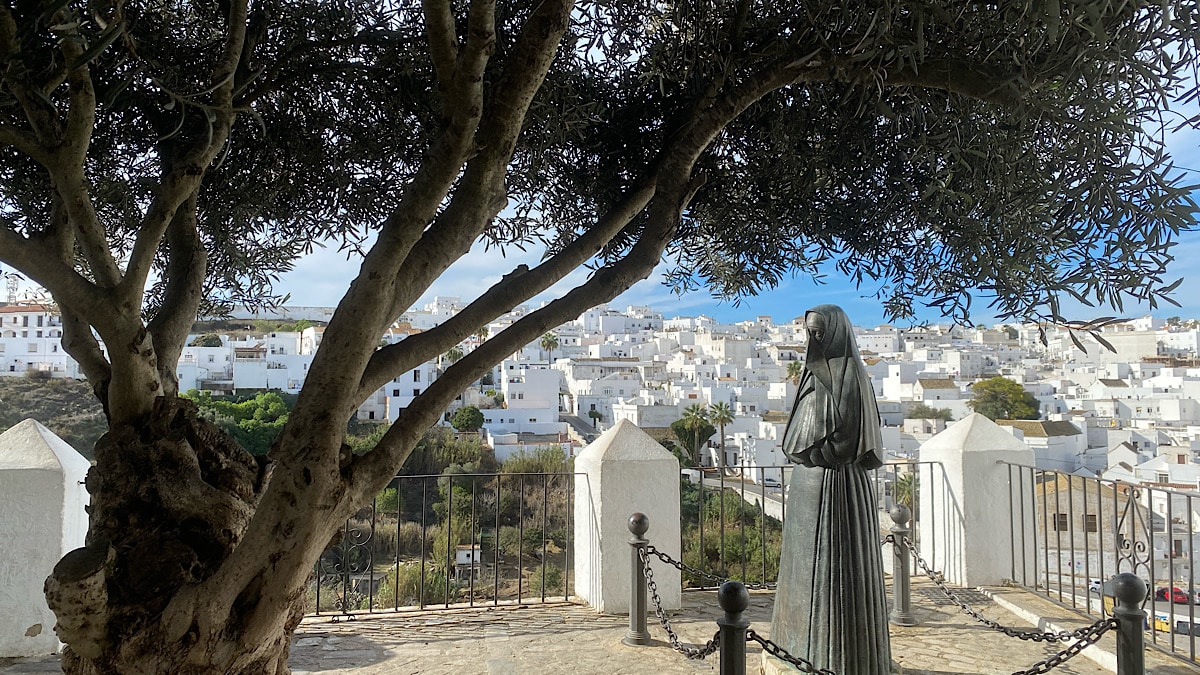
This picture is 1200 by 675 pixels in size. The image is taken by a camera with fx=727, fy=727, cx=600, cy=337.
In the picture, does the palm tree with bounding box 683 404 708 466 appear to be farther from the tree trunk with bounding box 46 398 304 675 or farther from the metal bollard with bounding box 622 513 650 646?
the tree trunk with bounding box 46 398 304 675

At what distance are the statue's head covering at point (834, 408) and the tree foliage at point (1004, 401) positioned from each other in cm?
3347

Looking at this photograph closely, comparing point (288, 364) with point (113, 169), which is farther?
point (288, 364)

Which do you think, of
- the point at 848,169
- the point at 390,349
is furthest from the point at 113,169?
the point at 848,169

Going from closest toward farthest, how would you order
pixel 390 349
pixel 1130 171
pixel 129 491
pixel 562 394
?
pixel 129 491 < pixel 1130 171 < pixel 390 349 < pixel 562 394

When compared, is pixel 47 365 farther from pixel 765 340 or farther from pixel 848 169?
pixel 765 340

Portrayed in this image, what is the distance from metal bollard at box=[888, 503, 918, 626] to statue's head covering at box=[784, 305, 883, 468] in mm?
2008

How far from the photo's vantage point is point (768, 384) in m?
58.2

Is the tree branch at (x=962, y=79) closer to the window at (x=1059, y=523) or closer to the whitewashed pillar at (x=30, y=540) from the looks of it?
the window at (x=1059, y=523)

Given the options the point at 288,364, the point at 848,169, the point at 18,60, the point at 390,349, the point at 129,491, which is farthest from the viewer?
the point at 288,364

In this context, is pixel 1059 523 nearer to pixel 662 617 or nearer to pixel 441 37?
pixel 662 617

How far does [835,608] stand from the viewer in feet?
14.1

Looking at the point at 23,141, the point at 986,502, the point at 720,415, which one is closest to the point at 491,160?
the point at 23,141

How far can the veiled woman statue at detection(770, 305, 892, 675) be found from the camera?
4293 mm

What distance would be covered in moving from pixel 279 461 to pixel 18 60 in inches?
58.4
